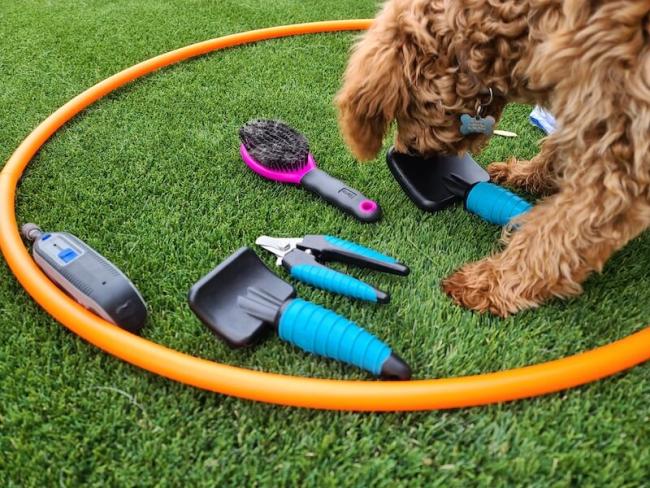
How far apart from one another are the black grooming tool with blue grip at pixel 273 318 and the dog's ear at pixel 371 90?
645 millimetres

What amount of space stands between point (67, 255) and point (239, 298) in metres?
0.54

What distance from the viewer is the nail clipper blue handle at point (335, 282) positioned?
1750mm

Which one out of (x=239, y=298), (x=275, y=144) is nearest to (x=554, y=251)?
(x=239, y=298)

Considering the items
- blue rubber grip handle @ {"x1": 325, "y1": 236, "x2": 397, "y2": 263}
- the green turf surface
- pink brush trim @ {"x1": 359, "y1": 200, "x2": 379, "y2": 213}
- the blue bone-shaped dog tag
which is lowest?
the green turf surface

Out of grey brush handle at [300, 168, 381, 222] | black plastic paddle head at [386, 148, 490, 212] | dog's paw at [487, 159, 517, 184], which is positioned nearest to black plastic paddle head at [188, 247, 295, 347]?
grey brush handle at [300, 168, 381, 222]

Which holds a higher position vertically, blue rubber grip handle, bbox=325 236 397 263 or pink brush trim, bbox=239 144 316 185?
blue rubber grip handle, bbox=325 236 397 263

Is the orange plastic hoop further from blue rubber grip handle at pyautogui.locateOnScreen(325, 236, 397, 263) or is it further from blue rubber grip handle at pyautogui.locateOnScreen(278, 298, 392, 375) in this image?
blue rubber grip handle at pyautogui.locateOnScreen(325, 236, 397, 263)

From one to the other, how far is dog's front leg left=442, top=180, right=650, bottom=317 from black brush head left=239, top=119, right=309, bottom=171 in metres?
0.81

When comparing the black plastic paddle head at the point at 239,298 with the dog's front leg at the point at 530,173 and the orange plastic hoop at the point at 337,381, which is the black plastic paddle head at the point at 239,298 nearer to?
the orange plastic hoop at the point at 337,381

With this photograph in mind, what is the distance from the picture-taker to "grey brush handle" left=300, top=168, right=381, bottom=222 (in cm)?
217

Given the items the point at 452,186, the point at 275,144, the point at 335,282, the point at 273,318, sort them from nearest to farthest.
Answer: the point at 273,318
the point at 335,282
the point at 452,186
the point at 275,144

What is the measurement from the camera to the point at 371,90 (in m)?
1.95

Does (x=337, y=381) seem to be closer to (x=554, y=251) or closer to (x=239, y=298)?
(x=239, y=298)

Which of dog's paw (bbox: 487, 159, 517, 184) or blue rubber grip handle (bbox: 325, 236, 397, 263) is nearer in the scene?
blue rubber grip handle (bbox: 325, 236, 397, 263)
